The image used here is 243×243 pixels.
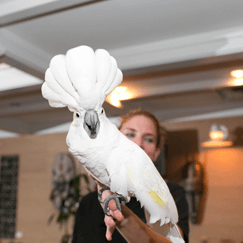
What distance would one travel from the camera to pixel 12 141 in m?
4.24

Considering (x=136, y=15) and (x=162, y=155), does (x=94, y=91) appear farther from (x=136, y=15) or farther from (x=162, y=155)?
(x=162, y=155)

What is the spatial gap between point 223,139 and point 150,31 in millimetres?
1653

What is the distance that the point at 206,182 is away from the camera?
2.80 m

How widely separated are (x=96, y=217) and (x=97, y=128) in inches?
31.5

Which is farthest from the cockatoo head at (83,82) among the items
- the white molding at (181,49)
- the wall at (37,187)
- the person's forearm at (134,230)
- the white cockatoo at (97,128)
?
the wall at (37,187)

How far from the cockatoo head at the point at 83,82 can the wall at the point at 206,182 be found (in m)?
2.44

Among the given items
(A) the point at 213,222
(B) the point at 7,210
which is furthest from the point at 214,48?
(B) the point at 7,210

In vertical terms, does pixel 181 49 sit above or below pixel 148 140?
above

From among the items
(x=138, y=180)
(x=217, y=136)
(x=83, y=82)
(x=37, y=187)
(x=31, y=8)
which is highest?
(x=31, y=8)

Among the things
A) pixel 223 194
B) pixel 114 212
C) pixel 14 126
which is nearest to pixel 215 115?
pixel 223 194

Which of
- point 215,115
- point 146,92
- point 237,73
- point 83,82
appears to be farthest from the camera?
point 215,115

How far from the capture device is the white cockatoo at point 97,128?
24.2 inches

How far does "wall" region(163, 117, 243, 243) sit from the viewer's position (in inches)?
105

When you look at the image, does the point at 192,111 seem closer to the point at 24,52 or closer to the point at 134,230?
the point at 24,52
